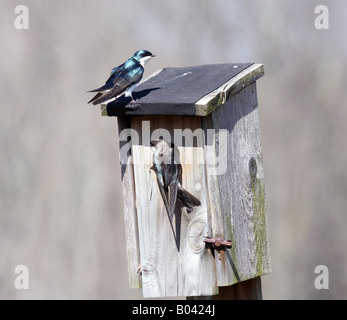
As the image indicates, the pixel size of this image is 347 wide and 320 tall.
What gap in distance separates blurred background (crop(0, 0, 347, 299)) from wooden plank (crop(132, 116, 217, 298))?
1988mm

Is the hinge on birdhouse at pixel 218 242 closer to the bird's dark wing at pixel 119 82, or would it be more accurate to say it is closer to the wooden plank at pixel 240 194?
the wooden plank at pixel 240 194

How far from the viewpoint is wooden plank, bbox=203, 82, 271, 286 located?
3307mm

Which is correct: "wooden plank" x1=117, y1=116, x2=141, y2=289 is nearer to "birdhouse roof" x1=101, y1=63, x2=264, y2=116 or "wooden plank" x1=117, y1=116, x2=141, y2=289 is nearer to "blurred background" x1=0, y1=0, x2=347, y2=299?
"birdhouse roof" x1=101, y1=63, x2=264, y2=116

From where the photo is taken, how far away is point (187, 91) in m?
3.36

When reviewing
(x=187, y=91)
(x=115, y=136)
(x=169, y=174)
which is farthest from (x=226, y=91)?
(x=115, y=136)

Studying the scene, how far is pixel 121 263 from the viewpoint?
5336 mm

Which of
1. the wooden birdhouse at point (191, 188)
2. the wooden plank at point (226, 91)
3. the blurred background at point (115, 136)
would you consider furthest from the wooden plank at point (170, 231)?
the blurred background at point (115, 136)

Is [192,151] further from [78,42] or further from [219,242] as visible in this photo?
[78,42]

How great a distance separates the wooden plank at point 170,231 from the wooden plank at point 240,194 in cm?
5

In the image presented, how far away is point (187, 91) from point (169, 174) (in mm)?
336

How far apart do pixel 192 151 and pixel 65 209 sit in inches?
92.6

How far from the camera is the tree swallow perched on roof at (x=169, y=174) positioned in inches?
128

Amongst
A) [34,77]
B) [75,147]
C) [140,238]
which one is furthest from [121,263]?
[140,238]

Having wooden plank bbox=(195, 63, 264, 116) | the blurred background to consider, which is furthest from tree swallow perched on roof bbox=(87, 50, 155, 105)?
the blurred background
